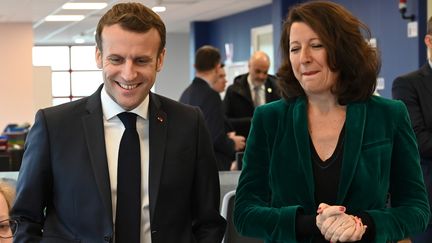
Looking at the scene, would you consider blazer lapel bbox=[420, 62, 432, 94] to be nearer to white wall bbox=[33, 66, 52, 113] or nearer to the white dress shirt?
the white dress shirt

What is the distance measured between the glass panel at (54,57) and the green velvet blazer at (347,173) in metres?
25.0

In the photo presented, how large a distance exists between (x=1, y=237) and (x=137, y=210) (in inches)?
17.7

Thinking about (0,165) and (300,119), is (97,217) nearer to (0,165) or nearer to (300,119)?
(300,119)

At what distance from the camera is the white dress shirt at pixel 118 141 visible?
2.27 m

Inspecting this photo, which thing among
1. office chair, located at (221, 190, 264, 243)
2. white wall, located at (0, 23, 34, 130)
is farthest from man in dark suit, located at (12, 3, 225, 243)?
white wall, located at (0, 23, 34, 130)

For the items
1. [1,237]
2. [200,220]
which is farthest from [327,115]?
[1,237]

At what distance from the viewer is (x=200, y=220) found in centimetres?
236

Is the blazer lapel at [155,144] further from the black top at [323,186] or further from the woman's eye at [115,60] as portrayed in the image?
the black top at [323,186]

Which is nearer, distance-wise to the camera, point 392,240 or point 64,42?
point 392,240

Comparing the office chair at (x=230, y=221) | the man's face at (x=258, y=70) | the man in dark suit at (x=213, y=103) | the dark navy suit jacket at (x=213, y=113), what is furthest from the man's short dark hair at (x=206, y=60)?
the office chair at (x=230, y=221)

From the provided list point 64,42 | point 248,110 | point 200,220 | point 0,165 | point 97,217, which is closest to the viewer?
point 97,217

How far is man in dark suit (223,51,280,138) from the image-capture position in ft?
24.2

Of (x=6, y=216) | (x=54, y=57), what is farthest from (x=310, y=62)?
(x=54, y=57)

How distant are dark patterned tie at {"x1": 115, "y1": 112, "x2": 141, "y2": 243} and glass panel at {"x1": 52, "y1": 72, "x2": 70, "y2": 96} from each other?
25.1 m
